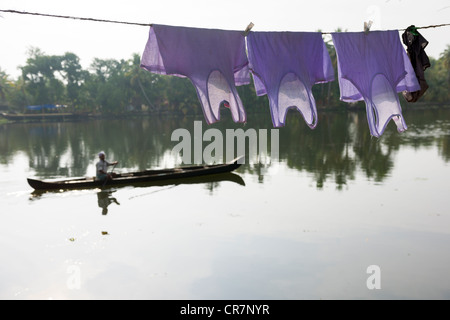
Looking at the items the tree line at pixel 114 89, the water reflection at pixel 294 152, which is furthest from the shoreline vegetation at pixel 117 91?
the water reflection at pixel 294 152

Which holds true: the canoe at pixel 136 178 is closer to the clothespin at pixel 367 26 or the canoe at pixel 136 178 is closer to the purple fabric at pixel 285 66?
the purple fabric at pixel 285 66

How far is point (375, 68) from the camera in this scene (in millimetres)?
5980

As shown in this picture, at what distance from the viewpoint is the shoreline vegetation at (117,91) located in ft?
206

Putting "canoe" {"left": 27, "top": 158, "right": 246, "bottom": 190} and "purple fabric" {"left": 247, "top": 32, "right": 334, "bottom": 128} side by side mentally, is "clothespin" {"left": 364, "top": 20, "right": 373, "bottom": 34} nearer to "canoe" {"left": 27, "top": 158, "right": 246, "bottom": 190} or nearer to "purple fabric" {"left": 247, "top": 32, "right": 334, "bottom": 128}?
"purple fabric" {"left": 247, "top": 32, "right": 334, "bottom": 128}

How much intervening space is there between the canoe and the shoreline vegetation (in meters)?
44.9

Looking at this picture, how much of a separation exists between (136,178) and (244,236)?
6477 mm

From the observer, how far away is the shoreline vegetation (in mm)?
62781

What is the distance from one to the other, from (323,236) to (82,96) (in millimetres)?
64104

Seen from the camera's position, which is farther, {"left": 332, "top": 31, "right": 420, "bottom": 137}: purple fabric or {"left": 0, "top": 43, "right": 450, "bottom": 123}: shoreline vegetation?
{"left": 0, "top": 43, "right": 450, "bottom": 123}: shoreline vegetation

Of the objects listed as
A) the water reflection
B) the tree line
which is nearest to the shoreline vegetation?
the tree line

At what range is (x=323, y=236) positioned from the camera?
9.39 meters

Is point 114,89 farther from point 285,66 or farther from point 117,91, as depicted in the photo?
point 285,66

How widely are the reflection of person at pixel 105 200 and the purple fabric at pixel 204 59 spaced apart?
7.59m
